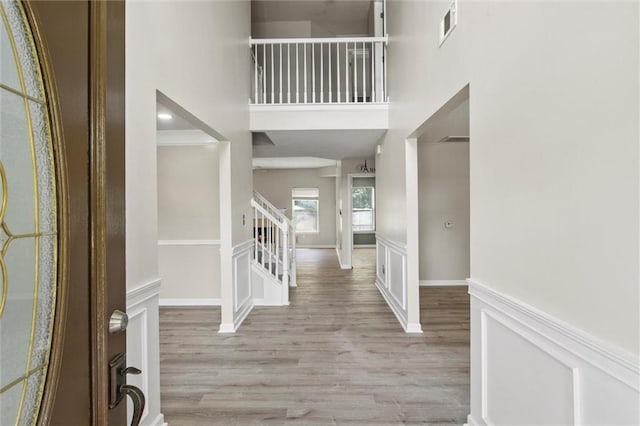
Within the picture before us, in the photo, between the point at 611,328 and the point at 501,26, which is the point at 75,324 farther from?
the point at 501,26

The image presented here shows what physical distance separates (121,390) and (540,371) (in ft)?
4.64

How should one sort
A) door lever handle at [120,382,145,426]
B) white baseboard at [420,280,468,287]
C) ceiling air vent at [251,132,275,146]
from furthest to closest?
white baseboard at [420,280,468,287] < ceiling air vent at [251,132,275,146] < door lever handle at [120,382,145,426]

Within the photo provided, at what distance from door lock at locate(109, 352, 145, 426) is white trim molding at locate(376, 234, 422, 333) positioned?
2.93 metres

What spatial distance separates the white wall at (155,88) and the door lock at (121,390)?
3.14 ft

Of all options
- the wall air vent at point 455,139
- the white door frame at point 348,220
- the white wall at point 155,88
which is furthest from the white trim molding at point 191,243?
the wall air vent at point 455,139

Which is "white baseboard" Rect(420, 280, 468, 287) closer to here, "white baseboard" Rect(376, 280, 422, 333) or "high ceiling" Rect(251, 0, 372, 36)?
"white baseboard" Rect(376, 280, 422, 333)

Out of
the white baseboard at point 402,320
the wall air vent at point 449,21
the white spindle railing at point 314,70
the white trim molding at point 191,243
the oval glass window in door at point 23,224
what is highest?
the white spindle railing at point 314,70

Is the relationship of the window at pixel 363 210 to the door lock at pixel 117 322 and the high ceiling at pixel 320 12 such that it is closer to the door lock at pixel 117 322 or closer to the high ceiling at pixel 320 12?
the high ceiling at pixel 320 12

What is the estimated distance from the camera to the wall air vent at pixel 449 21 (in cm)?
191

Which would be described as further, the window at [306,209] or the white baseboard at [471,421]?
the window at [306,209]

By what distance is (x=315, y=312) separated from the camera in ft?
12.8

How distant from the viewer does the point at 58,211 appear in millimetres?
541

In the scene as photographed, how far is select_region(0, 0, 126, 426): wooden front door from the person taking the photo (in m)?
0.48

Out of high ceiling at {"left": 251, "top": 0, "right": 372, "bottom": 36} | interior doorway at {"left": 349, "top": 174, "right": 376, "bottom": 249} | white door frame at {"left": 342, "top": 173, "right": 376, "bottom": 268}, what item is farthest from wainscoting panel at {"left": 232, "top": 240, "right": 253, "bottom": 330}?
interior doorway at {"left": 349, "top": 174, "right": 376, "bottom": 249}
